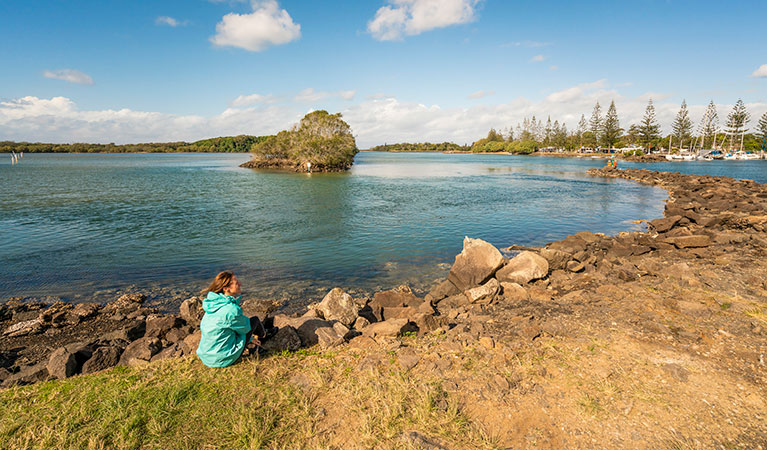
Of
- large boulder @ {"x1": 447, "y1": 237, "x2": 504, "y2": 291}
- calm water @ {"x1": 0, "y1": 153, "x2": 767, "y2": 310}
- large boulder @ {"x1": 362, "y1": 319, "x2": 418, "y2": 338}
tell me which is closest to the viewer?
large boulder @ {"x1": 362, "y1": 319, "x2": 418, "y2": 338}

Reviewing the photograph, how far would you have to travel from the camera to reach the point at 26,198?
3550cm

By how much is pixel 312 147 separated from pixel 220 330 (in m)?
77.9

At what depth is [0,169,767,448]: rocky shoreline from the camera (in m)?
5.61

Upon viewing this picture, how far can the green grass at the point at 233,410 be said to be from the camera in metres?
4.65

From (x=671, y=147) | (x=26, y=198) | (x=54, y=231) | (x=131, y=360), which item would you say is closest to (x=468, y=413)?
(x=131, y=360)

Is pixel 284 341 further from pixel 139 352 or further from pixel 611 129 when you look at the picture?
pixel 611 129

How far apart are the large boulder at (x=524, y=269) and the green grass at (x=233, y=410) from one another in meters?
6.78

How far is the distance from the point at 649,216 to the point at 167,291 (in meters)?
32.6

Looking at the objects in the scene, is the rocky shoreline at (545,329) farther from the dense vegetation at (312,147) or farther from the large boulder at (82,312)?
the dense vegetation at (312,147)

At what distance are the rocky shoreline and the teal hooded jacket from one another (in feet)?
2.96

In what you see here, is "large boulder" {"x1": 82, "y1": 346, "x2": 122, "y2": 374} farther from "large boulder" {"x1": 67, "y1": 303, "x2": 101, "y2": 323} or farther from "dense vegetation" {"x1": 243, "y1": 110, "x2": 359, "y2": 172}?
"dense vegetation" {"x1": 243, "y1": 110, "x2": 359, "y2": 172}

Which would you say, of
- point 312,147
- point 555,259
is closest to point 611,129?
point 312,147

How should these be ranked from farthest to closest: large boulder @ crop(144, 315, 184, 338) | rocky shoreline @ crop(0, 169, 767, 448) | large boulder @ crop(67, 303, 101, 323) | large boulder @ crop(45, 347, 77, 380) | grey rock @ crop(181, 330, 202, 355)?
large boulder @ crop(67, 303, 101, 323), large boulder @ crop(144, 315, 184, 338), grey rock @ crop(181, 330, 202, 355), large boulder @ crop(45, 347, 77, 380), rocky shoreline @ crop(0, 169, 767, 448)

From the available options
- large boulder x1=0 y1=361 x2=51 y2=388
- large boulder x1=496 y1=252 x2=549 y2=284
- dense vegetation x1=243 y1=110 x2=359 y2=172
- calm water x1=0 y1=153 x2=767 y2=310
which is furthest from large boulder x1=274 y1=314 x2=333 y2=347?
dense vegetation x1=243 y1=110 x2=359 y2=172
